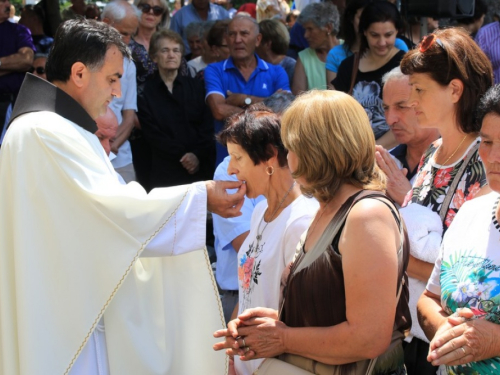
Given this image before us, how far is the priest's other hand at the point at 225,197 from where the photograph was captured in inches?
129

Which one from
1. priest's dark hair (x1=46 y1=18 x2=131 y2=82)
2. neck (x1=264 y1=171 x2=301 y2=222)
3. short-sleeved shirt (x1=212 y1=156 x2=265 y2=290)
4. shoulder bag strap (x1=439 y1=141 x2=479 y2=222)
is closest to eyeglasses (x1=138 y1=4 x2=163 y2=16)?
short-sleeved shirt (x1=212 y1=156 x2=265 y2=290)

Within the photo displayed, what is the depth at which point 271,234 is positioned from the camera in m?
3.00

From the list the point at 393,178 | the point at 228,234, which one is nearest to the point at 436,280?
the point at 393,178

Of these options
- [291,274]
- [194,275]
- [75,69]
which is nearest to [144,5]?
[75,69]

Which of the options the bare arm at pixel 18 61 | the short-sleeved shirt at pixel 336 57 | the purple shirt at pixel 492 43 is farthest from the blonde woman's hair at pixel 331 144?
the bare arm at pixel 18 61

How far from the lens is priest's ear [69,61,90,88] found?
3412mm

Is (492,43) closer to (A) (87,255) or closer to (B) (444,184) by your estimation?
(B) (444,184)

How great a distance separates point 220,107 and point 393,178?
3281 millimetres

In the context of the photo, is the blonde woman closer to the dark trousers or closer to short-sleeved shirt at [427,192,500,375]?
short-sleeved shirt at [427,192,500,375]

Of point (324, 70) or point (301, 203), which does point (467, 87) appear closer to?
point (301, 203)

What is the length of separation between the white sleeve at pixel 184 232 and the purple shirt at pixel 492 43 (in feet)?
11.7

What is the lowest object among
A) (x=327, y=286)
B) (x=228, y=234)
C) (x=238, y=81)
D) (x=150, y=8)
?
(x=228, y=234)

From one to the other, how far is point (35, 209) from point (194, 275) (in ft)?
2.55

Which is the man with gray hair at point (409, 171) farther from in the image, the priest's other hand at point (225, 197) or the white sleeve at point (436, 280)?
the priest's other hand at point (225, 197)
